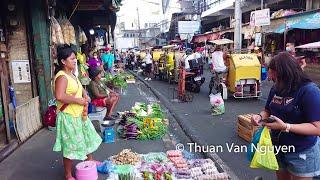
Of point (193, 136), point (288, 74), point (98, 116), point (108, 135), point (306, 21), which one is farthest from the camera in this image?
point (306, 21)

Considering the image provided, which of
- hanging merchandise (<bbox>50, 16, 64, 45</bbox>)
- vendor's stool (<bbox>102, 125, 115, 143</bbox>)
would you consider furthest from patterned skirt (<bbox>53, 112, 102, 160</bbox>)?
hanging merchandise (<bbox>50, 16, 64, 45</bbox>)

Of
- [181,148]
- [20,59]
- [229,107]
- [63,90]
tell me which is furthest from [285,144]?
[229,107]

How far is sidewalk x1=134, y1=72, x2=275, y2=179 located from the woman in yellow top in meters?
2.35

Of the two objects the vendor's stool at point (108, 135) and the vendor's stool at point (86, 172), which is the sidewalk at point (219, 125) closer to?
the vendor's stool at point (108, 135)

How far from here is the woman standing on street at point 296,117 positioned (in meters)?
2.79

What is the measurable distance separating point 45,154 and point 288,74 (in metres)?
4.62

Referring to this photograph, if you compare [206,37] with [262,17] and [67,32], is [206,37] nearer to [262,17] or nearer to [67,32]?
[262,17]

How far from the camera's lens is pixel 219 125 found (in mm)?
8086

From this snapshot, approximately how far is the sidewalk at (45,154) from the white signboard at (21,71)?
1315mm

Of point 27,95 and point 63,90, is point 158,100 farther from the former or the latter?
point 63,90

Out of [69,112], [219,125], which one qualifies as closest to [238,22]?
[219,125]

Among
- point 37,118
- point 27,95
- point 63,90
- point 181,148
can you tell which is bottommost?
point 181,148

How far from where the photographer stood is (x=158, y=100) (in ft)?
41.4

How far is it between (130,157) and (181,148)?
139cm
